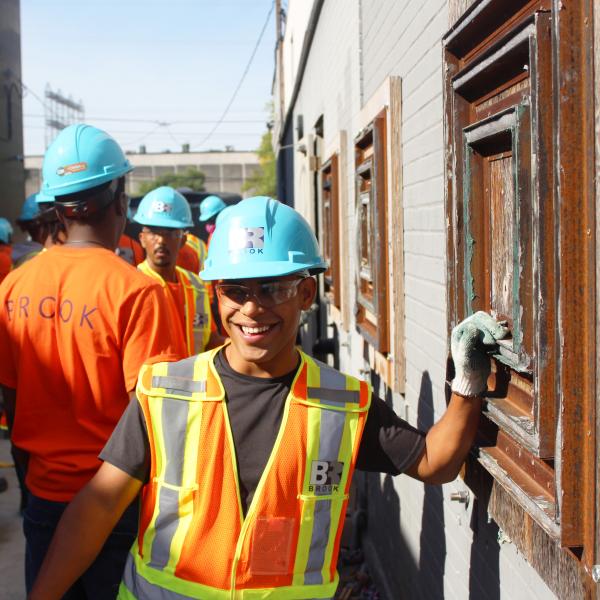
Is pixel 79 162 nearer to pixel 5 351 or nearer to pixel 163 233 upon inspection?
pixel 5 351

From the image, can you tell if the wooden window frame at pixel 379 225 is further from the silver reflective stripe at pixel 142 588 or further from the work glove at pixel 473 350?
the silver reflective stripe at pixel 142 588

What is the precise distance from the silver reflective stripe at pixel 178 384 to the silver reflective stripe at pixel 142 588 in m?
0.59

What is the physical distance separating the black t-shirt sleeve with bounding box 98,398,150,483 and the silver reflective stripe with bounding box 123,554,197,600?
31 cm

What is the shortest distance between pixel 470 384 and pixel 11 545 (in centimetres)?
487

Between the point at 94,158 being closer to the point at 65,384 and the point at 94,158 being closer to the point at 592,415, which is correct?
the point at 65,384

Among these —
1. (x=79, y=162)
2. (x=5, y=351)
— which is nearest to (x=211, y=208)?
(x=79, y=162)

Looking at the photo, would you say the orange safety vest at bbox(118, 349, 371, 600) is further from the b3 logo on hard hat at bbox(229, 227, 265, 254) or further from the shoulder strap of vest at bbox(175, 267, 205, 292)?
the shoulder strap of vest at bbox(175, 267, 205, 292)

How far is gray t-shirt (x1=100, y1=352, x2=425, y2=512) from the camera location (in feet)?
8.31

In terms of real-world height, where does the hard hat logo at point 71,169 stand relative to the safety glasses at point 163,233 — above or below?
above

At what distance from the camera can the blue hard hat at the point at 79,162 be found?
3.43m

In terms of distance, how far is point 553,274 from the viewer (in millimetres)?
1969

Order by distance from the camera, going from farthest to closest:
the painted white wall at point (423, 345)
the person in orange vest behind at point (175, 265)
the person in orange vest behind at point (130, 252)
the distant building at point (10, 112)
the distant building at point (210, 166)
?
1. the distant building at point (210, 166)
2. the distant building at point (10, 112)
3. the person in orange vest behind at point (130, 252)
4. the person in orange vest behind at point (175, 265)
5. the painted white wall at point (423, 345)

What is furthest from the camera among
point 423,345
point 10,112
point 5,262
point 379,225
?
point 10,112

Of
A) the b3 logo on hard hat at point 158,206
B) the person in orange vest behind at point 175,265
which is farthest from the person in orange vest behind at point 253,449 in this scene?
the b3 logo on hard hat at point 158,206
